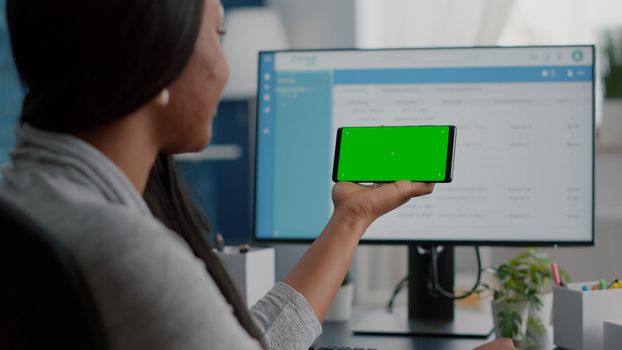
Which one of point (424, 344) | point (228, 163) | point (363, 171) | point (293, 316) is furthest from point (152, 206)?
point (228, 163)

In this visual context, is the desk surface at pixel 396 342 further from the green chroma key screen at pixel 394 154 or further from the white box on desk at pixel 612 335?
the green chroma key screen at pixel 394 154

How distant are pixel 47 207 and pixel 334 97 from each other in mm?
867

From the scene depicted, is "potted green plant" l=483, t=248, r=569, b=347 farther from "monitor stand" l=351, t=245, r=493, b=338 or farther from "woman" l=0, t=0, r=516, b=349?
"woman" l=0, t=0, r=516, b=349

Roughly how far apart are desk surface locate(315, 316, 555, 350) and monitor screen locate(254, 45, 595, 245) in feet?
0.52

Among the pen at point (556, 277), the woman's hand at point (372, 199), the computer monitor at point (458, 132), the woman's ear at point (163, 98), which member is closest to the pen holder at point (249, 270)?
the computer monitor at point (458, 132)

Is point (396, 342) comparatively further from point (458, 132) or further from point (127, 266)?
point (127, 266)

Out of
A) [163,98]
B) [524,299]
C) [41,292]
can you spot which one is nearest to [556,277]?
[524,299]

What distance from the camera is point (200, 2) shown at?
0.62 metres

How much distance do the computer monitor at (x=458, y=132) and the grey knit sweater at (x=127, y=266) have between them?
0.78 metres

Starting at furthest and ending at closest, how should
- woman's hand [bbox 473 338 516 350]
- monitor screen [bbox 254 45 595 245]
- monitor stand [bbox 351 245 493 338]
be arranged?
monitor stand [bbox 351 245 493 338] < monitor screen [bbox 254 45 595 245] < woman's hand [bbox 473 338 516 350]

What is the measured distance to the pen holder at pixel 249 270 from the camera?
1274 millimetres

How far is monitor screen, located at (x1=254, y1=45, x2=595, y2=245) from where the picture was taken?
1287 millimetres

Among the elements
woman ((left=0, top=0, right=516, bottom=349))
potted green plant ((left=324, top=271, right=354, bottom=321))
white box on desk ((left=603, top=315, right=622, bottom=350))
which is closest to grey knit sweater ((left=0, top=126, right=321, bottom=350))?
woman ((left=0, top=0, right=516, bottom=349))

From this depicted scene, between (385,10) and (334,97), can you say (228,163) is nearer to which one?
(385,10)
